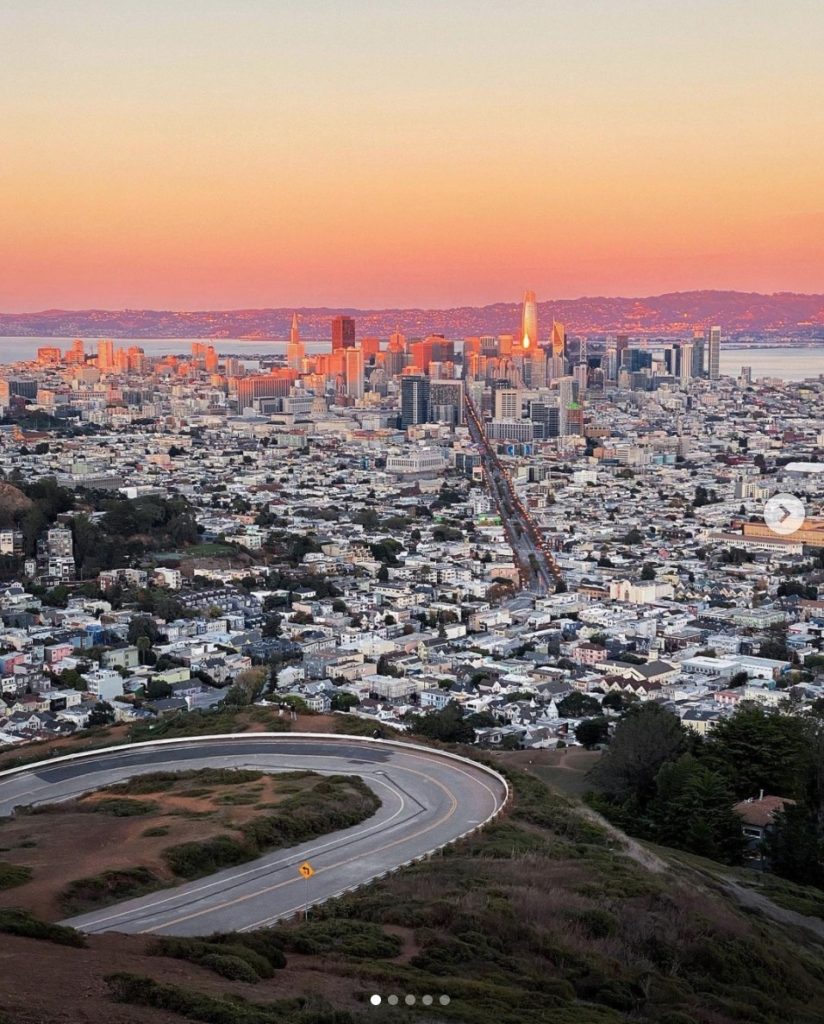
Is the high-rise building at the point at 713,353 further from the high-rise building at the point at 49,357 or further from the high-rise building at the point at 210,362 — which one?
the high-rise building at the point at 49,357

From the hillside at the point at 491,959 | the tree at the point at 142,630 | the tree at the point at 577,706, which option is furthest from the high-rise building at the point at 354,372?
the hillside at the point at 491,959

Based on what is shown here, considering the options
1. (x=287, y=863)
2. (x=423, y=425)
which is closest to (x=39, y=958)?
(x=287, y=863)

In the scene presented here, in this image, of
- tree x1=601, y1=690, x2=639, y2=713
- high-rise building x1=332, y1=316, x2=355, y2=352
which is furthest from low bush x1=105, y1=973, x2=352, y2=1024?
high-rise building x1=332, y1=316, x2=355, y2=352

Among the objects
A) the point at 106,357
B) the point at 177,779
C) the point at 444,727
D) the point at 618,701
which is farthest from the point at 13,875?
the point at 106,357

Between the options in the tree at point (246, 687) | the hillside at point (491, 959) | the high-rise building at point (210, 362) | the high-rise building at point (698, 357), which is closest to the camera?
the hillside at point (491, 959)

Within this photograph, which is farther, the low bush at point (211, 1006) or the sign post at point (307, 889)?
the sign post at point (307, 889)

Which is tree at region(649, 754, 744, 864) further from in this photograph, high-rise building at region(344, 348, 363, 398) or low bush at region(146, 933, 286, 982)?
Answer: high-rise building at region(344, 348, 363, 398)

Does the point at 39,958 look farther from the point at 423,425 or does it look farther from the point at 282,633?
the point at 423,425
